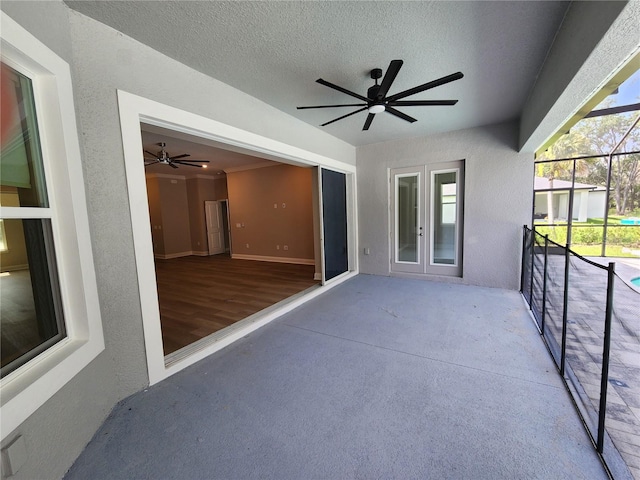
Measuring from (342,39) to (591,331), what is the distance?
287 cm

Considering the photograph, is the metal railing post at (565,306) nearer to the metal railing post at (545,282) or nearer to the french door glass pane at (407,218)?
the metal railing post at (545,282)

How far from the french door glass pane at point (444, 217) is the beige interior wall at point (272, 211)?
3022 mm

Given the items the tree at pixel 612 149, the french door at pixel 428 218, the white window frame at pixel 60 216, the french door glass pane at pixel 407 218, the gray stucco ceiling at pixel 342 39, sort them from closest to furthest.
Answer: the white window frame at pixel 60 216 < the gray stucco ceiling at pixel 342 39 < the french door at pixel 428 218 < the french door glass pane at pixel 407 218 < the tree at pixel 612 149

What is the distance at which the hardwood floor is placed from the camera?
3195mm

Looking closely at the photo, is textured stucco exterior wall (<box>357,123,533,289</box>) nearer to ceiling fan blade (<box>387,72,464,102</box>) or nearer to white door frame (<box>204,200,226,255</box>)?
ceiling fan blade (<box>387,72,464,102</box>)

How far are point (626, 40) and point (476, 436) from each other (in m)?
2.39

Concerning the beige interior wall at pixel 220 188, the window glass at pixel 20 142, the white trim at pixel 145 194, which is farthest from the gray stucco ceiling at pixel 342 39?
the beige interior wall at pixel 220 188

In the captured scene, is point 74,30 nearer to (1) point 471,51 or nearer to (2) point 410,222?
(1) point 471,51

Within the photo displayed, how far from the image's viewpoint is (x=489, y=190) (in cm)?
435

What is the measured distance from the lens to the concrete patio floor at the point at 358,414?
1.40 meters

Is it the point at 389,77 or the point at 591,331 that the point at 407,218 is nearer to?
A: the point at 389,77

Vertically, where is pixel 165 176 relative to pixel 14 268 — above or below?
above

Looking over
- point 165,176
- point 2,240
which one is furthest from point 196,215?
point 2,240

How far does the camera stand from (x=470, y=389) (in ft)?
6.45
